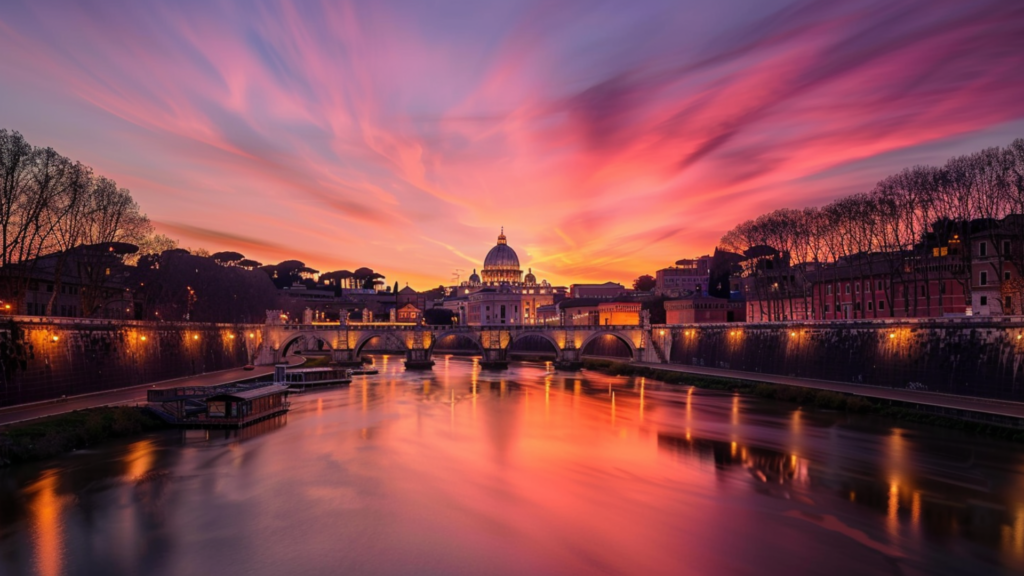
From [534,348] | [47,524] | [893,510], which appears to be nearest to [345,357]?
[534,348]

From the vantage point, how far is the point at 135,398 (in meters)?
38.4

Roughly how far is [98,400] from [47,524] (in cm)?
1831

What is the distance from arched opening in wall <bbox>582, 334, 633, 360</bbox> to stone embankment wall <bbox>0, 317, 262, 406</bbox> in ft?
177

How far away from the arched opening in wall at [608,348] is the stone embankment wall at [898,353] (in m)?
30.6

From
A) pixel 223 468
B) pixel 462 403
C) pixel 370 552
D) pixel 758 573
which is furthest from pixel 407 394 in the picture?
pixel 758 573

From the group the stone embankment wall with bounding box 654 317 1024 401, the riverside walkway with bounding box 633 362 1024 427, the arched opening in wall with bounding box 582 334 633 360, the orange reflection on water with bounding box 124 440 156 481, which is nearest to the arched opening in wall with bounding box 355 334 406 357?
the arched opening in wall with bounding box 582 334 633 360

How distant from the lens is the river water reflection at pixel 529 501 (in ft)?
59.1

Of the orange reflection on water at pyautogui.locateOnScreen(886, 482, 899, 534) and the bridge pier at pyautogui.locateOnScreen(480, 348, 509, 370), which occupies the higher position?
the bridge pier at pyautogui.locateOnScreen(480, 348, 509, 370)

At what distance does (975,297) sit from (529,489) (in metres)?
39.2

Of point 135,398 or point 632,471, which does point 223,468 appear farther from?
point 632,471

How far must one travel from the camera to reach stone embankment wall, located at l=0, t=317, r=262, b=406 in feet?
104

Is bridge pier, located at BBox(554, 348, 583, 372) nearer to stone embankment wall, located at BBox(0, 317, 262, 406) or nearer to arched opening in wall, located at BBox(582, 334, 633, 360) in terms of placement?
arched opening in wall, located at BBox(582, 334, 633, 360)

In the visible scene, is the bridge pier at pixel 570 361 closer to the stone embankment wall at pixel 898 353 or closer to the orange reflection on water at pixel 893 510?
the stone embankment wall at pixel 898 353

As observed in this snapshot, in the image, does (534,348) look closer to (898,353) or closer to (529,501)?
(898,353)
